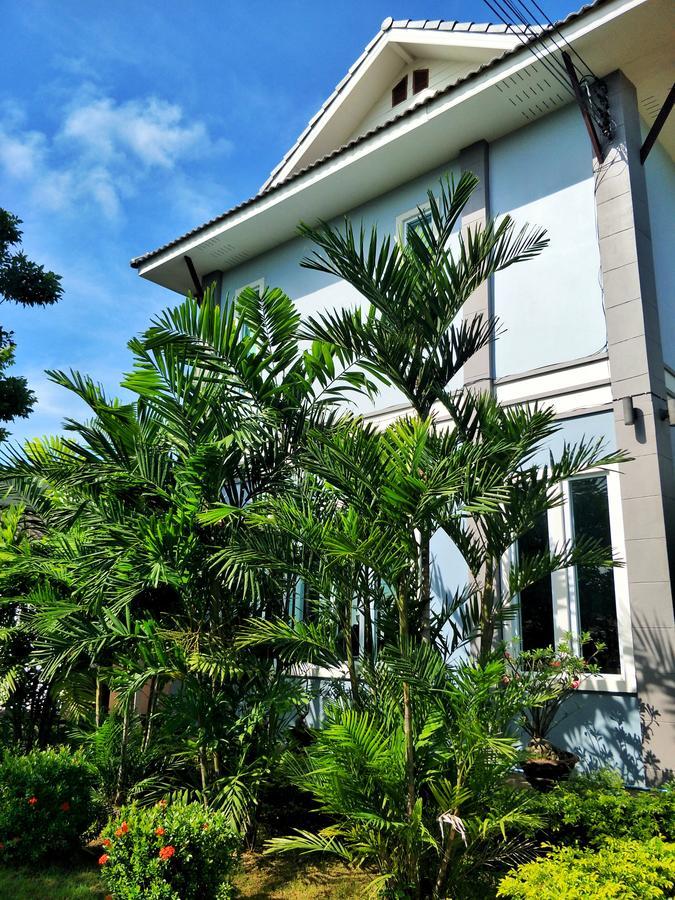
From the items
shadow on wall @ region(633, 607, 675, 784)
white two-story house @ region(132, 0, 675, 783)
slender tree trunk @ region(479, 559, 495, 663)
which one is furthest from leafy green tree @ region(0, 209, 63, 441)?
shadow on wall @ region(633, 607, 675, 784)

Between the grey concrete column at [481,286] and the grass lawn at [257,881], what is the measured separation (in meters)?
4.82

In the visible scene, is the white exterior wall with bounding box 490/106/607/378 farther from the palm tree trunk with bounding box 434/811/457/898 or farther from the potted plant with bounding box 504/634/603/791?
the palm tree trunk with bounding box 434/811/457/898

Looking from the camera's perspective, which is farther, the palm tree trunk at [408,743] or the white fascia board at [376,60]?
the white fascia board at [376,60]

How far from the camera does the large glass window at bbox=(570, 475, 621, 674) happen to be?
6336 millimetres

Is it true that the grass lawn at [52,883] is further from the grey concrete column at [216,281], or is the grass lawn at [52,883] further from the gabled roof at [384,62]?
the gabled roof at [384,62]

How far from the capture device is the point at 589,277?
282 inches

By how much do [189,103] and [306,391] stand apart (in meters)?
3.40

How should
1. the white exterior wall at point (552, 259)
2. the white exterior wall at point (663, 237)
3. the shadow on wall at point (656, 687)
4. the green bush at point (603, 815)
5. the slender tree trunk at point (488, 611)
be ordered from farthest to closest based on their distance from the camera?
the white exterior wall at point (663, 237) < the white exterior wall at point (552, 259) < the shadow on wall at point (656, 687) < the slender tree trunk at point (488, 611) < the green bush at point (603, 815)

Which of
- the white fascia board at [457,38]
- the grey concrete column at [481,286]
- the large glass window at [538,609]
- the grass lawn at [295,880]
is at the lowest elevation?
the grass lawn at [295,880]

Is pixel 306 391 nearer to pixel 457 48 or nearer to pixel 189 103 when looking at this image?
pixel 189 103

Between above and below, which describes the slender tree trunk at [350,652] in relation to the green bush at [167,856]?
above

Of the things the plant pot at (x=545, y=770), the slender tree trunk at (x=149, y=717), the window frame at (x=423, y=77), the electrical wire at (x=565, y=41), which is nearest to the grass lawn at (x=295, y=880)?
the slender tree trunk at (x=149, y=717)

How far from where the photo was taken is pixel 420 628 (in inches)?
173

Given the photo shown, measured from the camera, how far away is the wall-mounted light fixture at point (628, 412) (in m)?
6.41
